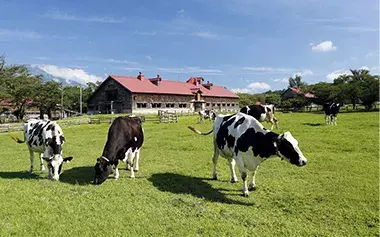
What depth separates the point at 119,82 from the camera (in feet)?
170

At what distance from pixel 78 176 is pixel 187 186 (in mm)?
3616

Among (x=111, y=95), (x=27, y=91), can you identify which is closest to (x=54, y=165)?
(x=27, y=91)

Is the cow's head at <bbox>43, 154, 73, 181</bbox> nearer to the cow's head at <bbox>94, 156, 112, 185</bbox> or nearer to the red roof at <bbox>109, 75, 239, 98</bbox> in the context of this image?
the cow's head at <bbox>94, 156, 112, 185</bbox>

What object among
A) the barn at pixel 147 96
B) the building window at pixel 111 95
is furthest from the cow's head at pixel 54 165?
the building window at pixel 111 95

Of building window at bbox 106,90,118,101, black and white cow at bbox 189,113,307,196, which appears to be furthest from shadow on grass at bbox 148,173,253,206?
building window at bbox 106,90,118,101

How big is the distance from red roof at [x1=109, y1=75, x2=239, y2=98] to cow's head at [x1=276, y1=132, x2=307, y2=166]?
45.5 meters

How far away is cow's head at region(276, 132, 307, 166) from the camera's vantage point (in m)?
6.61

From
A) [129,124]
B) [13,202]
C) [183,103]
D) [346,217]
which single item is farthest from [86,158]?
[183,103]

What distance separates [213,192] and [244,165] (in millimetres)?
1051

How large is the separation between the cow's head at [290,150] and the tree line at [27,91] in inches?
1651

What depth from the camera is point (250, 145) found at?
7.41 m

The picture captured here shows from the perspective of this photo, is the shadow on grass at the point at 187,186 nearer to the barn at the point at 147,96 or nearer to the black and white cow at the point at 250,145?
the black and white cow at the point at 250,145

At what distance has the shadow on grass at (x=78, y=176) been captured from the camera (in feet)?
28.9

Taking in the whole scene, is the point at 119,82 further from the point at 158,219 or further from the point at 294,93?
the point at 158,219
